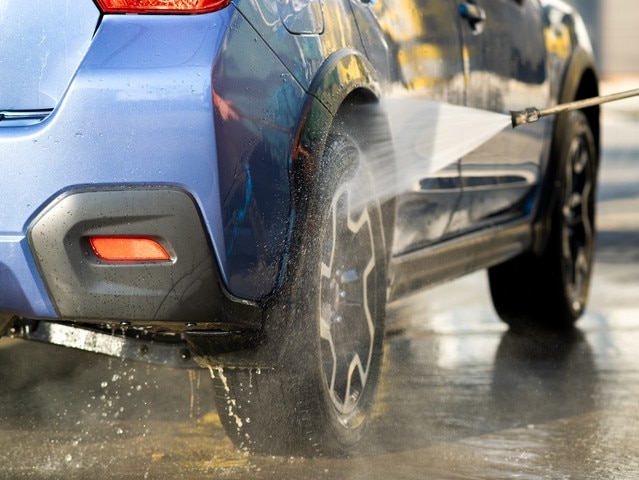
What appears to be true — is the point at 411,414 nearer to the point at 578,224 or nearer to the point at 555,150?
the point at 555,150

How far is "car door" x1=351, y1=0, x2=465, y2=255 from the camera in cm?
399

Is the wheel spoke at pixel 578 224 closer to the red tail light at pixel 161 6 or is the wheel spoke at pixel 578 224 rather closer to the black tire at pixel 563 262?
the black tire at pixel 563 262

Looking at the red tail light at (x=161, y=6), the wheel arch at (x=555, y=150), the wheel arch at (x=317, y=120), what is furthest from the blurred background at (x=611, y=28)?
the red tail light at (x=161, y=6)

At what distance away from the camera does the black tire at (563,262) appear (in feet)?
19.1

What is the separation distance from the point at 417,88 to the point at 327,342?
940 millimetres

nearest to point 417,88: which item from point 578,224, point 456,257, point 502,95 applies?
point 456,257

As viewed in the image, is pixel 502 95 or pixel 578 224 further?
pixel 578 224

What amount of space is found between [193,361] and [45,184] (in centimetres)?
74

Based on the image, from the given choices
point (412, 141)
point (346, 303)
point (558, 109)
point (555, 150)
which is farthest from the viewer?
point (555, 150)

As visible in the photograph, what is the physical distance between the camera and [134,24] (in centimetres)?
314

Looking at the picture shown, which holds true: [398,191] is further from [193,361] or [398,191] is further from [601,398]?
[601,398]

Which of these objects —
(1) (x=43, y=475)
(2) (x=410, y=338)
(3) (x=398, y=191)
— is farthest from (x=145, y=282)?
(2) (x=410, y=338)

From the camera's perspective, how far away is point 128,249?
313cm

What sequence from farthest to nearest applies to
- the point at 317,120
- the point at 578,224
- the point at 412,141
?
the point at 578,224
the point at 412,141
the point at 317,120
